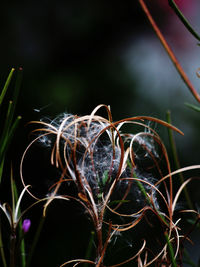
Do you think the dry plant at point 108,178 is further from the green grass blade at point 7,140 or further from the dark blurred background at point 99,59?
the dark blurred background at point 99,59

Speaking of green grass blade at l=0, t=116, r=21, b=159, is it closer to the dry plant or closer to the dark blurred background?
the dry plant

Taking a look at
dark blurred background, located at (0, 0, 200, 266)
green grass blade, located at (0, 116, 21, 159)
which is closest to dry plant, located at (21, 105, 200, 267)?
green grass blade, located at (0, 116, 21, 159)

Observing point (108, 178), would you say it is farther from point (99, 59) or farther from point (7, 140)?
point (99, 59)

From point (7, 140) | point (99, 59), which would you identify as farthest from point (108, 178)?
point (99, 59)

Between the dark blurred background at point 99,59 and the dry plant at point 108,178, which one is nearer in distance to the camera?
the dry plant at point 108,178

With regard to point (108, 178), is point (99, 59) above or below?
above

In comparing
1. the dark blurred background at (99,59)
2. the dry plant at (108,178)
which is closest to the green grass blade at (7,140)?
the dry plant at (108,178)

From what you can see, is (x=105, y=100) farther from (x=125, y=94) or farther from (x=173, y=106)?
(x=173, y=106)

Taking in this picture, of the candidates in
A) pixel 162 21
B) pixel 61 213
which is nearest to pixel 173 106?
pixel 162 21
